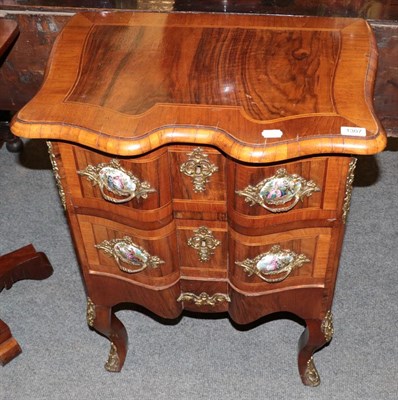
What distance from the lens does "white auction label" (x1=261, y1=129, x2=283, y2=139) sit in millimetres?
1190

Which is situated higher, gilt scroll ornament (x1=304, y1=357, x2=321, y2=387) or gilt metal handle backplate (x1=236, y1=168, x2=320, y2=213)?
gilt metal handle backplate (x1=236, y1=168, x2=320, y2=213)

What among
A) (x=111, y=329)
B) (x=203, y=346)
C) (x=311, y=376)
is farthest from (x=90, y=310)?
(x=311, y=376)

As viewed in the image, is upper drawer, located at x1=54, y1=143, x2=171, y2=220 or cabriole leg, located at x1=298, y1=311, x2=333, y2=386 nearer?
upper drawer, located at x1=54, y1=143, x2=171, y2=220

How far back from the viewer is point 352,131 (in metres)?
1.19

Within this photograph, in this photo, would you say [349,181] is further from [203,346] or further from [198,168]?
[203,346]

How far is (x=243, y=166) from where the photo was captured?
1.25 metres

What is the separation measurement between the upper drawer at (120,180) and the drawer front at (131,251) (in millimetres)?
62

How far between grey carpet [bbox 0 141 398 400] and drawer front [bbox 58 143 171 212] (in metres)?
0.72

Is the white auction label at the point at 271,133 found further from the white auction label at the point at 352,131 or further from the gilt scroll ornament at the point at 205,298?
the gilt scroll ornament at the point at 205,298

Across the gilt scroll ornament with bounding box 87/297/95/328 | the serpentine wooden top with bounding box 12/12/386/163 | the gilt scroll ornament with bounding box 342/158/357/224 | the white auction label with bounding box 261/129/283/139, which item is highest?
the serpentine wooden top with bounding box 12/12/386/163

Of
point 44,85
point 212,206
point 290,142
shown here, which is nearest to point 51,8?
point 44,85

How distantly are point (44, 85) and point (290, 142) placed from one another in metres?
0.53

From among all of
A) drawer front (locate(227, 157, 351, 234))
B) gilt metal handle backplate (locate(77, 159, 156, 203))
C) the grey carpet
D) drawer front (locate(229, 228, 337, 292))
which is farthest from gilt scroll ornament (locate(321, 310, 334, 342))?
Answer: gilt metal handle backplate (locate(77, 159, 156, 203))

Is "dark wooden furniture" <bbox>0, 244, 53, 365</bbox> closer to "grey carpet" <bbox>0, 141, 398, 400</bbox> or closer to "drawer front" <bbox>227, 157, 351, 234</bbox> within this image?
"grey carpet" <bbox>0, 141, 398, 400</bbox>
